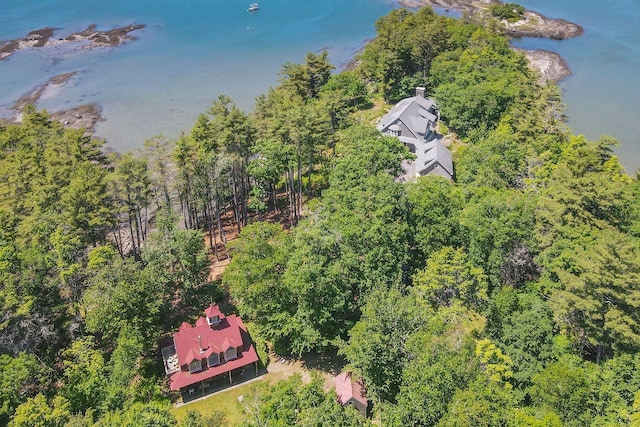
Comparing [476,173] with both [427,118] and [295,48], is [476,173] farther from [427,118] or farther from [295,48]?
[295,48]

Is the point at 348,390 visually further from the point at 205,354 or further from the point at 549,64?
the point at 549,64

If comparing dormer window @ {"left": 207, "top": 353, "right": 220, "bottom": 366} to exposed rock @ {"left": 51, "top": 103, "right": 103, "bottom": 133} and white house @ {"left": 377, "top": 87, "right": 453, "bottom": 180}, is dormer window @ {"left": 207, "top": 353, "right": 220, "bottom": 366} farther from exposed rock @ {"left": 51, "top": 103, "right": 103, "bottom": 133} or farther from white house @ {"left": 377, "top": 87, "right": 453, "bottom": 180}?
exposed rock @ {"left": 51, "top": 103, "right": 103, "bottom": 133}

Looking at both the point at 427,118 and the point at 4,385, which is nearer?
the point at 4,385

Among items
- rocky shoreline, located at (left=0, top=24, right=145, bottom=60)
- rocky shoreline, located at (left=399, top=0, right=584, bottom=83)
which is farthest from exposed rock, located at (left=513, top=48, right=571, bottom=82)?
rocky shoreline, located at (left=0, top=24, right=145, bottom=60)

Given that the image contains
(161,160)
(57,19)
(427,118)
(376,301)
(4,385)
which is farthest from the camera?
(57,19)

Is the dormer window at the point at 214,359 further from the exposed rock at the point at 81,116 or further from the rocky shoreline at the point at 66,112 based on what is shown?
the exposed rock at the point at 81,116

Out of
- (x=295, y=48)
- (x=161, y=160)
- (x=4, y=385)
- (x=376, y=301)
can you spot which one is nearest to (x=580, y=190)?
(x=376, y=301)

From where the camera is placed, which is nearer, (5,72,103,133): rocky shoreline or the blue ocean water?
(5,72,103,133): rocky shoreline
